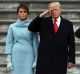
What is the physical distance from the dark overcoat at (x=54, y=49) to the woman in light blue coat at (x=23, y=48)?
0.18m

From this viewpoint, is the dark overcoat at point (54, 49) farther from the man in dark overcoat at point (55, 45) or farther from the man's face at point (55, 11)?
the man's face at point (55, 11)

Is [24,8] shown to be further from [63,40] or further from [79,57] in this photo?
[79,57]

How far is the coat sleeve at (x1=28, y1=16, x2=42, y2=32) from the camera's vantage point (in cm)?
770

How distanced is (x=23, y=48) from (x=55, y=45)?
20.5 inches

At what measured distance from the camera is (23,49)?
25.7 ft

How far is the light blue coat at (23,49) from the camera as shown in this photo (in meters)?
7.82

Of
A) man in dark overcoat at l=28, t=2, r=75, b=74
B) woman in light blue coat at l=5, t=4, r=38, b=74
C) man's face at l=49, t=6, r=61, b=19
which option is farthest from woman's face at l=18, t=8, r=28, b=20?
man's face at l=49, t=6, r=61, b=19

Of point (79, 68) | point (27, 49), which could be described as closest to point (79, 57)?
point (79, 68)

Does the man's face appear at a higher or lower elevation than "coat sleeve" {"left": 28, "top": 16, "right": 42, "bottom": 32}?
higher

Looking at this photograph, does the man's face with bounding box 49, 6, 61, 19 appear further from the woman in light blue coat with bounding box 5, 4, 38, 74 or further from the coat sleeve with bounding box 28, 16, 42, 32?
the woman in light blue coat with bounding box 5, 4, 38, 74

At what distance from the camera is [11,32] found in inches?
312

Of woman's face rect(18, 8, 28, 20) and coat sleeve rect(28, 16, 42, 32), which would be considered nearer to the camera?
coat sleeve rect(28, 16, 42, 32)

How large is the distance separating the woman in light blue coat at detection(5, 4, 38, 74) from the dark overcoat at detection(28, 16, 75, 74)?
0.60 ft

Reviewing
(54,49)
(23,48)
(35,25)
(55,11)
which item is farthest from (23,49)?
(55,11)
